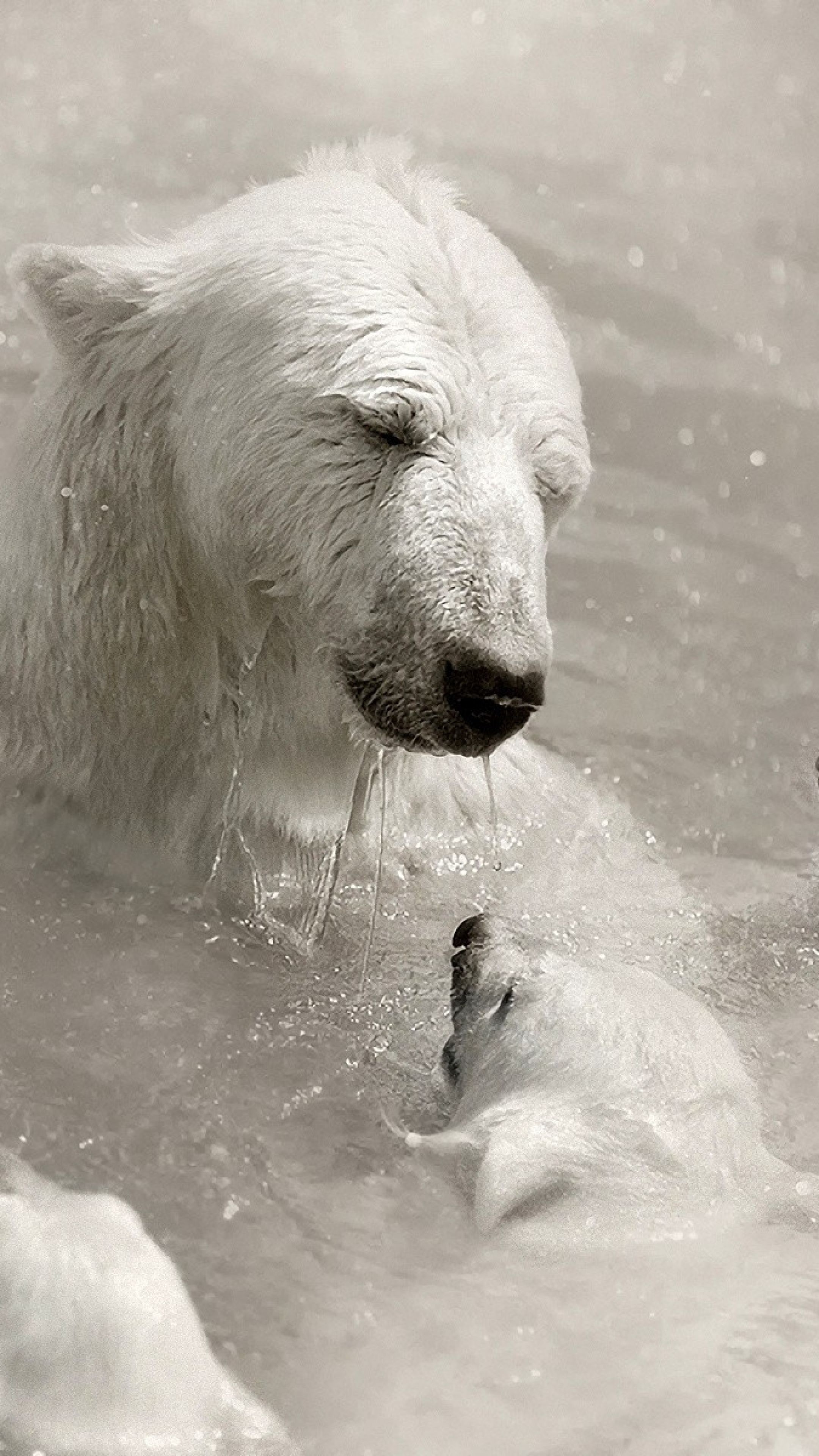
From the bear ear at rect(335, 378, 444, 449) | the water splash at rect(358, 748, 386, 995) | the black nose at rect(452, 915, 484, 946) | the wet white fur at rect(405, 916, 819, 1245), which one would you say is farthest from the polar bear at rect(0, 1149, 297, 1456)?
the bear ear at rect(335, 378, 444, 449)

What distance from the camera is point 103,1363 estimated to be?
168 cm

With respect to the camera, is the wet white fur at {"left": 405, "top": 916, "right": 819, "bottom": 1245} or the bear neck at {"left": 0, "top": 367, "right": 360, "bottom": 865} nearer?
the wet white fur at {"left": 405, "top": 916, "right": 819, "bottom": 1245}

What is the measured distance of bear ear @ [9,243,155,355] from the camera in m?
2.40

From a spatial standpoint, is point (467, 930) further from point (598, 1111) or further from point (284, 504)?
point (284, 504)

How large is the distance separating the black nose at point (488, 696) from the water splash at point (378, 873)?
0.31 m

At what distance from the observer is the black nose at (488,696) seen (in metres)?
2.10

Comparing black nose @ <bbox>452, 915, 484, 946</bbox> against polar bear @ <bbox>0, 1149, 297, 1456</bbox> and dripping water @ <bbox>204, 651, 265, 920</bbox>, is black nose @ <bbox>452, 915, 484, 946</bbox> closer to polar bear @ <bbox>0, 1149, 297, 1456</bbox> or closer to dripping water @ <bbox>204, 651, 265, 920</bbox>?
dripping water @ <bbox>204, 651, 265, 920</bbox>

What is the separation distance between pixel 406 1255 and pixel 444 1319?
0.12 m

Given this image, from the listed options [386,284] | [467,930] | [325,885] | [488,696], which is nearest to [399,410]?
[386,284]

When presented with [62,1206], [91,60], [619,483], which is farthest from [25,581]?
[91,60]

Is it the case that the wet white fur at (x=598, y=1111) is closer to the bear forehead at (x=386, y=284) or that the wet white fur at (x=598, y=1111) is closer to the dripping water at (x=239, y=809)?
the dripping water at (x=239, y=809)

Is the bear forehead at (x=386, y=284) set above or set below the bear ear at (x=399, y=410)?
above

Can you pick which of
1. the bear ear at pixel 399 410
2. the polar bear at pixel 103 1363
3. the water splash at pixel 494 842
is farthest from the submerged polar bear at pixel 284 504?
the polar bear at pixel 103 1363

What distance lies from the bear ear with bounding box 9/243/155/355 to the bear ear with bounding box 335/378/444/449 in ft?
1.16
